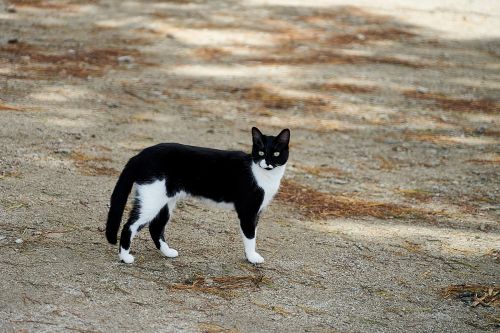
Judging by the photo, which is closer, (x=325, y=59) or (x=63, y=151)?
(x=63, y=151)

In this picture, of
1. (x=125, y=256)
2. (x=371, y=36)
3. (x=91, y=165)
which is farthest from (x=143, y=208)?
(x=371, y=36)

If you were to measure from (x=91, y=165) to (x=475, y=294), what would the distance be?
3.32 m

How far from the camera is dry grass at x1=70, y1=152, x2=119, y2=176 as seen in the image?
229 inches

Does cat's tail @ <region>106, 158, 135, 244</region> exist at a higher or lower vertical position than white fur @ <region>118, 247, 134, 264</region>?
higher

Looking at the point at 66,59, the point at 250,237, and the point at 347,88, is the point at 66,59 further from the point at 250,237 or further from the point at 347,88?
the point at 250,237

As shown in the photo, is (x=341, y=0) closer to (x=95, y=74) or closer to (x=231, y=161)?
(x=95, y=74)

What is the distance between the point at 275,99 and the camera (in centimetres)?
830

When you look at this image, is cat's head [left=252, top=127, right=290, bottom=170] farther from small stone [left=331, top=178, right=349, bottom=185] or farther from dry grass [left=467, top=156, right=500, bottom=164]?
dry grass [left=467, top=156, right=500, bottom=164]

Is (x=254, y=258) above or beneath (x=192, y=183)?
beneath

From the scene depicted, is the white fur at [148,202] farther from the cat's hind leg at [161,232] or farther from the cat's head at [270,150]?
the cat's head at [270,150]

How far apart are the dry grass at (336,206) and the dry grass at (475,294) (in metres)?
1.25

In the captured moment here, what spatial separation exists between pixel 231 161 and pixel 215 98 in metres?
3.83

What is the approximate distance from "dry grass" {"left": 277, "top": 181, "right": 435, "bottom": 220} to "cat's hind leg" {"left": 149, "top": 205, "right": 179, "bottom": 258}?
137 cm

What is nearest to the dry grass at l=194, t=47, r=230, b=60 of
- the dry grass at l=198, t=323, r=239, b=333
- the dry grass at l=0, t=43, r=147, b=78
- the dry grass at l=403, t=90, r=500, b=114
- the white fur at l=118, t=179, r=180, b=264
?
the dry grass at l=0, t=43, r=147, b=78
